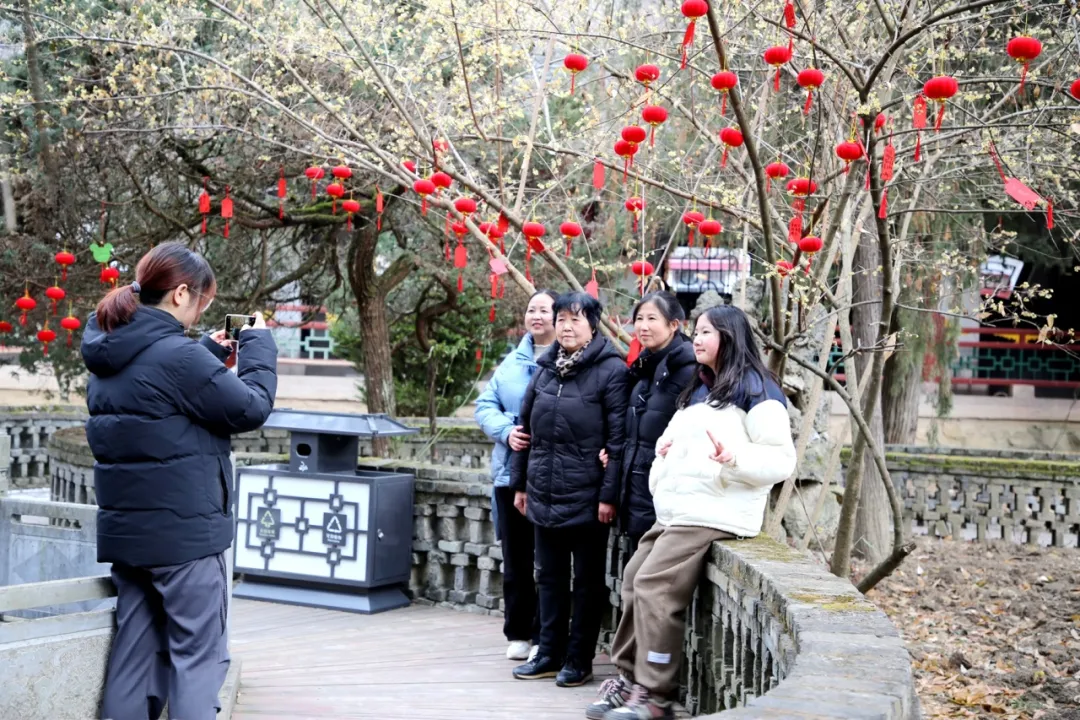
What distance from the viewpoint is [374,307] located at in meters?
12.3

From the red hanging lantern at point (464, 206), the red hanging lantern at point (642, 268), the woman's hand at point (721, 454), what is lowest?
the woman's hand at point (721, 454)

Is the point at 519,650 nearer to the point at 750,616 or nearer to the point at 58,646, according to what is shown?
the point at 750,616

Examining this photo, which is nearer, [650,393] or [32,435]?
[650,393]

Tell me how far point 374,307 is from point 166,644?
347 inches

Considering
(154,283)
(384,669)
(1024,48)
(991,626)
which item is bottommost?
(991,626)

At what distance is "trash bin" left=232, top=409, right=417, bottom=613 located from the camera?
691 cm

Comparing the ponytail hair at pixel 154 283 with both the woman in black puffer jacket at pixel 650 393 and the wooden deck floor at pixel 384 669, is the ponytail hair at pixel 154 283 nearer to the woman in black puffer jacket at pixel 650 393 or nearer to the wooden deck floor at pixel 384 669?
the wooden deck floor at pixel 384 669

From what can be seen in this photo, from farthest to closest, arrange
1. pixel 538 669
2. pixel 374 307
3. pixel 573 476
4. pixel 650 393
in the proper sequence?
pixel 374 307, pixel 538 669, pixel 573 476, pixel 650 393

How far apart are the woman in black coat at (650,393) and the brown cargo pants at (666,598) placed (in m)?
0.48

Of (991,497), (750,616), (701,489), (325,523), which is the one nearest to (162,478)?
(750,616)

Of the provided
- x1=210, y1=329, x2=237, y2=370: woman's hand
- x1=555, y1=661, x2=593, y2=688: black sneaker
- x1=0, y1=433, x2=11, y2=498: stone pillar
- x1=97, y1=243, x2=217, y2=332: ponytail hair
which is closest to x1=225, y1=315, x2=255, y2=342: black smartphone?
x1=210, y1=329, x2=237, y2=370: woman's hand

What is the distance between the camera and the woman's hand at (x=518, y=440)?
18.5ft

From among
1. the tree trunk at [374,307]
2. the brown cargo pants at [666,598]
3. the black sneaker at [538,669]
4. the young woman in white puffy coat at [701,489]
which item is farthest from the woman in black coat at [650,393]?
the tree trunk at [374,307]

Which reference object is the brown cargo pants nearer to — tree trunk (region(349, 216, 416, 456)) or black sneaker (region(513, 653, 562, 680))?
black sneaker (region(513, 653, 562, 680))
